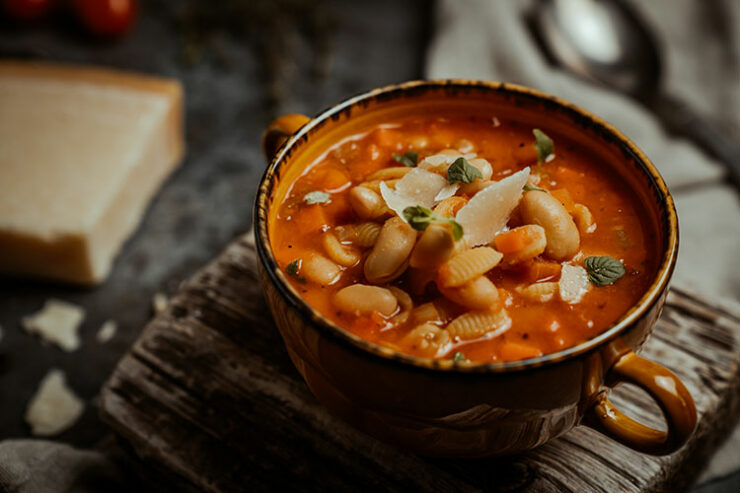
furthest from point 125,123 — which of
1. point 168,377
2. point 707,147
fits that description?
point 707,147

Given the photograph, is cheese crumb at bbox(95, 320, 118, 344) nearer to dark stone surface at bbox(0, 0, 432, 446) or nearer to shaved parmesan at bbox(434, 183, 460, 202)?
dark stone surface at bbox(0, 0, 432, 446)

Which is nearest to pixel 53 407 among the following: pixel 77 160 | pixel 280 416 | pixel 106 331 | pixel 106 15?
pixel 106 331

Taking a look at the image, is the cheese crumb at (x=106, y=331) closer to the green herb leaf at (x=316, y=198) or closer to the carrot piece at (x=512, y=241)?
the green herb leaf at (x=316, y=198)

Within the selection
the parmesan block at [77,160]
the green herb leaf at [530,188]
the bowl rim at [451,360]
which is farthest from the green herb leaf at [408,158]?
the parmesan block at [77,160]

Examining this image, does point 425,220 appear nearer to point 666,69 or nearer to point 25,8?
point 666,69

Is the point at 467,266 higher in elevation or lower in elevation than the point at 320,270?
higher

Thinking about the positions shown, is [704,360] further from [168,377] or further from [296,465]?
[168,377]

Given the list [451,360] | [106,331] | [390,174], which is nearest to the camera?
[451,360]
